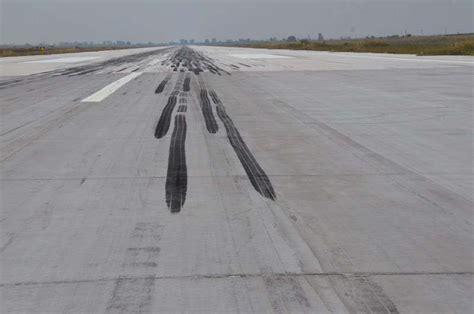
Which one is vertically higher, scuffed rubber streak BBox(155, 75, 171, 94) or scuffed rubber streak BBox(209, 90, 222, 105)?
scuffed rubber streak BBox(155, 75, 171, 94)

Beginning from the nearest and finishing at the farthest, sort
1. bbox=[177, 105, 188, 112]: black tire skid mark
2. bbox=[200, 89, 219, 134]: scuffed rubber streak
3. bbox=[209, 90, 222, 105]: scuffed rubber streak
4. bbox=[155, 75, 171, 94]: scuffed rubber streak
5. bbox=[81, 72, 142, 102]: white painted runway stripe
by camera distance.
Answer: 1. bbox=[200, 89, 219, 134]: scuffed rubber streak
2. bbox=[177, 105, 188, 112]: black tire skid mark
3. bbox=[209, 90, 222, 105]: scuffed rubber streak
4. bbox=[81, 72, 142, 102]: white painted runway stripe
5. bbox=[155, 75, 171, 94]: scuffed rubber streak

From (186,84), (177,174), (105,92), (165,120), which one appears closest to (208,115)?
(165,120)

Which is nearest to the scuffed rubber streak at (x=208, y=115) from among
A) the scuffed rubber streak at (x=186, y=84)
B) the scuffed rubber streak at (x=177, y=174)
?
the scuffed rubber streak at (x=177, y=174)

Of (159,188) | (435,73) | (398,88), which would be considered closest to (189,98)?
(398,88)

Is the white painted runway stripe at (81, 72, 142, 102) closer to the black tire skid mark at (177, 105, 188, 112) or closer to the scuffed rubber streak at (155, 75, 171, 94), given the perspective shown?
the scuffed rubber streak at (155, 75, 171, 94)

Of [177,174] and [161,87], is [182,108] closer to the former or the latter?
[161,87]

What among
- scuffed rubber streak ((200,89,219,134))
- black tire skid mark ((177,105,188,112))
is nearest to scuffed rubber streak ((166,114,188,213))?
scuffed rubber streak ((200,89,219,134))

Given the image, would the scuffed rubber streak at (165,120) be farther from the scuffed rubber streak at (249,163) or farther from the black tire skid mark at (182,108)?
the scuffed rubber streak at (249,163)
